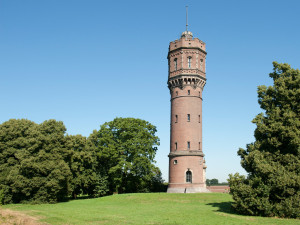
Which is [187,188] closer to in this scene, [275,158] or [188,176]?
[188,176]

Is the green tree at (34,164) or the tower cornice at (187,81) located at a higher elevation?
the tower cornice at (187,81)

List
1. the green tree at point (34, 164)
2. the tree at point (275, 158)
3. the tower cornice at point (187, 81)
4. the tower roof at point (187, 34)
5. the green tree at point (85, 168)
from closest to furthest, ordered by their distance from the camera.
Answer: the tree at point (275, 158)
the green tree at point (34, 164)
the green tree at point (85, 168)
the tower cornice at point (187, 81)
the tower roof at point (187, 34)

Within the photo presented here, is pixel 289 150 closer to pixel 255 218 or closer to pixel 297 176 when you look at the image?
pixel 297 176

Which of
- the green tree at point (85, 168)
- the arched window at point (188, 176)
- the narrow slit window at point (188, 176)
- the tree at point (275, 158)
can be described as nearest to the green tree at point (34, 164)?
the green tree at point (85, 168)

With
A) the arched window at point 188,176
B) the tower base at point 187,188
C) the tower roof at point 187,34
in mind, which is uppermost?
the tower roof at point 187,34

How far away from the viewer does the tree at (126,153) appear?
149 ft

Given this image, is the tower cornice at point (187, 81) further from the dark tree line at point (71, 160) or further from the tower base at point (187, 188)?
the tower base at point (187, 188)

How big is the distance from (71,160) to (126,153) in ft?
30.6

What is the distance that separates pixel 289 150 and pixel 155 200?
16984 millimetres

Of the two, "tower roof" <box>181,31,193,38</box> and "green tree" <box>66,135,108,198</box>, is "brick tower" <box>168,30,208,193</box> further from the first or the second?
"green tree" <box>66,135,108,198</box>

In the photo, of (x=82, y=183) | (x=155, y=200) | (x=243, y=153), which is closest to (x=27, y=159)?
(x=82, y=183)

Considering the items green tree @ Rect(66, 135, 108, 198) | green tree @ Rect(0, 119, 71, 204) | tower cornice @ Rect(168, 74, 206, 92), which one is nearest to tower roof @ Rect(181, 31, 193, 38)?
tower cornice @ Rect(168, 74, 206, 92)

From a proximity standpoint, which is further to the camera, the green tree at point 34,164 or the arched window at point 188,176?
the arched window at point 188,176

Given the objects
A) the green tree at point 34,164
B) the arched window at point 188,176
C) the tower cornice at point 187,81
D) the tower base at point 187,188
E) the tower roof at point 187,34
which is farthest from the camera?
the tower roof at point 187,34
